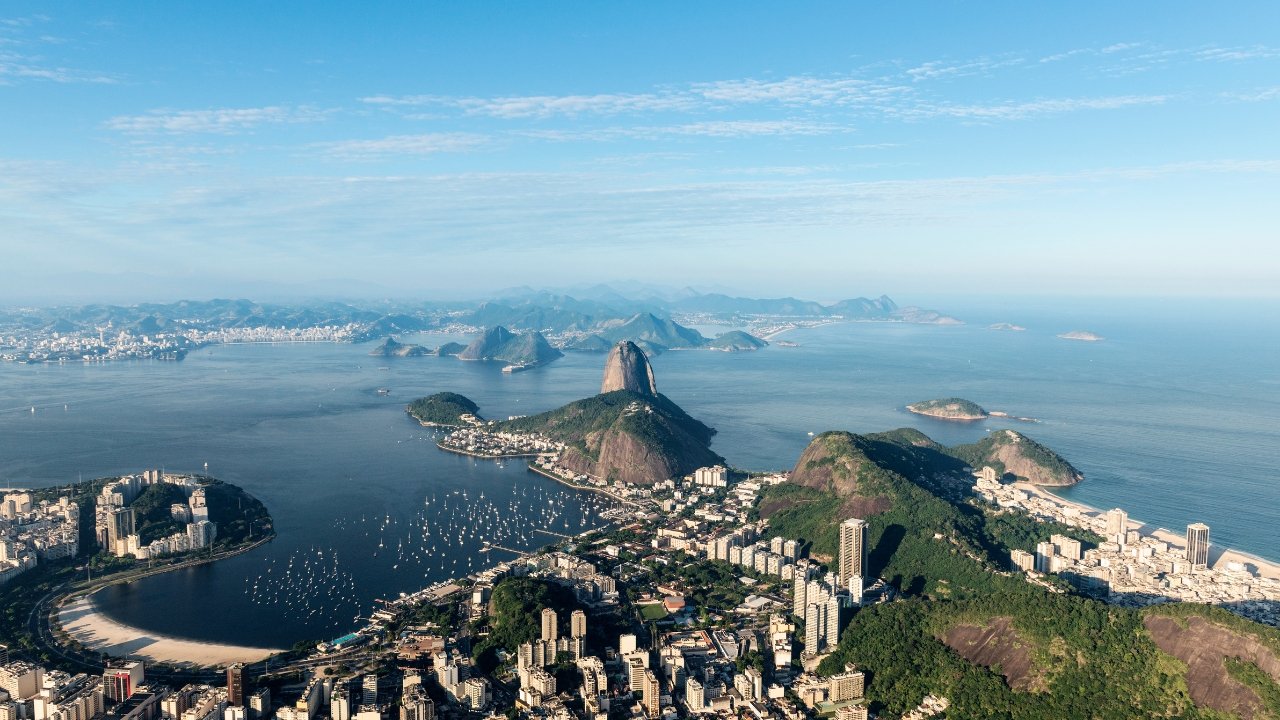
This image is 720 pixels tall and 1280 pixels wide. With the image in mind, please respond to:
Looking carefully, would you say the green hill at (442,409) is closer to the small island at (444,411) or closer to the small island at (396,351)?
the small island at (444,411)

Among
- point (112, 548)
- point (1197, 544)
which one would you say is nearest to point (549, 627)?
point (112, 548)

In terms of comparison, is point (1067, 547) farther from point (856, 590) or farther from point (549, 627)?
point (549, 627)

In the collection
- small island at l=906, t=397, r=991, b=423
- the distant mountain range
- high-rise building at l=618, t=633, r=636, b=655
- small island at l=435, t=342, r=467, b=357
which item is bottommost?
high-rise building at l=618, t=633, r=636, b=655

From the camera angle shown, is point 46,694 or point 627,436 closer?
point 46,694

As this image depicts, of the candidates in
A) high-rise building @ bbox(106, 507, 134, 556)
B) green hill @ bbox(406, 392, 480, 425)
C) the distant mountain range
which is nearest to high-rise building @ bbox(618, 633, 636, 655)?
high-rise building @ bbox(106, 507, 134, 556)

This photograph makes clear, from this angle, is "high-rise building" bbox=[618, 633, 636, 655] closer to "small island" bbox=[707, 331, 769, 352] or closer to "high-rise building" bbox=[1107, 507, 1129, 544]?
"high-rise building" bbox=[1107, 507, 1129, 544]
